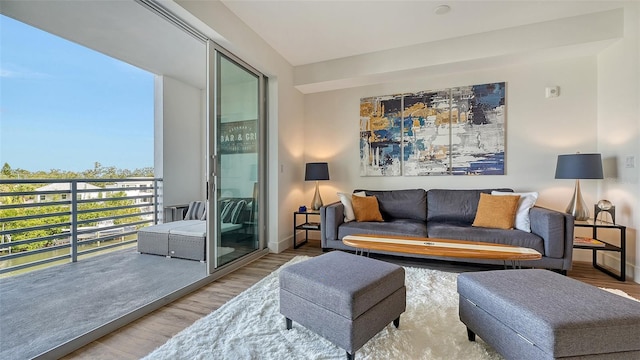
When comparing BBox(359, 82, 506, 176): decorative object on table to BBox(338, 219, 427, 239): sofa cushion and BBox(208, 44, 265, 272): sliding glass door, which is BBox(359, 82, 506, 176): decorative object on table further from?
BBox(208, 44, 265, 272): sliding glass door

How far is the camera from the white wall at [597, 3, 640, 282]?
A: 2463 mm

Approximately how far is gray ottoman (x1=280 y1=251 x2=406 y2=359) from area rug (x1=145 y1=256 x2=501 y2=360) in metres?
0.11

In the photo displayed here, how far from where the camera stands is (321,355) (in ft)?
4.73

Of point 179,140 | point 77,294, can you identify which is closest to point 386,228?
point 77,294

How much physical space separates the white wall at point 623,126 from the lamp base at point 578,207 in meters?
0.29

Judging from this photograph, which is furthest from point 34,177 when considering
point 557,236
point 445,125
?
point 557,236

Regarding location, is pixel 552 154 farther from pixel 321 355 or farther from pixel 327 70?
pixel 321 355

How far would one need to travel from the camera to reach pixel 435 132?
3582 millimetres

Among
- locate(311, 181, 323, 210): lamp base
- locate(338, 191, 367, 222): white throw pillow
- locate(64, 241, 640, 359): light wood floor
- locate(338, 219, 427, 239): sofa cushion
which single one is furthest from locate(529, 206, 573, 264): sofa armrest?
locate(311, 181, 323, 210): lamp base

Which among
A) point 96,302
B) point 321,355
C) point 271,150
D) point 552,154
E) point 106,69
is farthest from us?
point 106,69

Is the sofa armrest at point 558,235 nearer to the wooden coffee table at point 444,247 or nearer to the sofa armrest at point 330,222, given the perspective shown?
the wooden coffee table at point 444,247

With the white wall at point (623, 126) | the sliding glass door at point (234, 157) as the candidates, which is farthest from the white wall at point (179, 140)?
the white wall at point (623, 126)

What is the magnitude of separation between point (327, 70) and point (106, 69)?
325 cm

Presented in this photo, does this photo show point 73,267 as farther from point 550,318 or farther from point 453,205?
point 453,205
